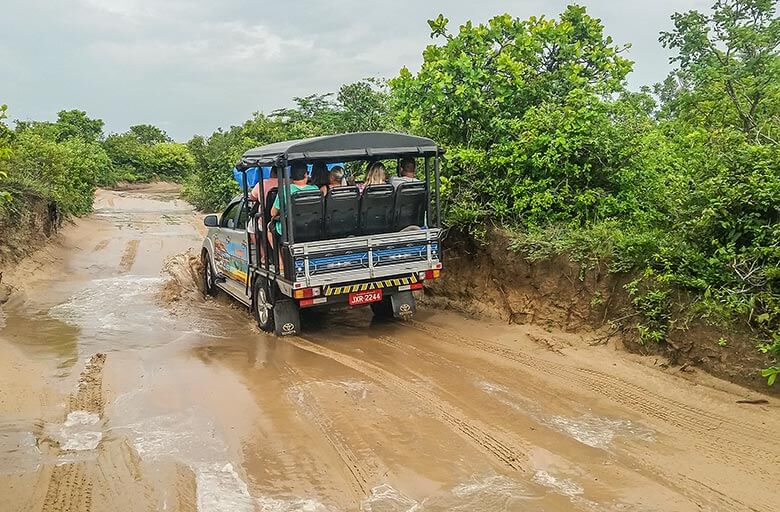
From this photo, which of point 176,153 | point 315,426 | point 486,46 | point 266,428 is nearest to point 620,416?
point 315,426

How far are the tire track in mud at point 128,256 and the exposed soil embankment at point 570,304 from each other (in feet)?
26.8

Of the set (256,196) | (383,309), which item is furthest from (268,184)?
(383,309)

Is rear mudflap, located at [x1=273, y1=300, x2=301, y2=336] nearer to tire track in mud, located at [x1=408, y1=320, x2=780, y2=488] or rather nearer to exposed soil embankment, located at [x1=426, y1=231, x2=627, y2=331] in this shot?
exposed soil embankment, located at [x1=426, y1=231, x2=627, y2=331]

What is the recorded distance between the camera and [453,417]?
5.52 metres

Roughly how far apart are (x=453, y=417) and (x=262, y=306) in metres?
4.10

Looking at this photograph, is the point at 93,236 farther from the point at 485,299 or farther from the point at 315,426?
the point at 315,426

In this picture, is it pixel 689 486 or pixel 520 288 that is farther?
pixel 520 288

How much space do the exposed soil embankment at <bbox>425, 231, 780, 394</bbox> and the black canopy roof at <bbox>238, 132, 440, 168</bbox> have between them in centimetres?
164

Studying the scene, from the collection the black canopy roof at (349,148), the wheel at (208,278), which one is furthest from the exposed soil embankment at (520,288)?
the wheel at (208,278)

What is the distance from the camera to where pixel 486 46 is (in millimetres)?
9836

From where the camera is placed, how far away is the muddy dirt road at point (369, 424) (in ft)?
14.1

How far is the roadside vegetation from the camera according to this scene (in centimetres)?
593

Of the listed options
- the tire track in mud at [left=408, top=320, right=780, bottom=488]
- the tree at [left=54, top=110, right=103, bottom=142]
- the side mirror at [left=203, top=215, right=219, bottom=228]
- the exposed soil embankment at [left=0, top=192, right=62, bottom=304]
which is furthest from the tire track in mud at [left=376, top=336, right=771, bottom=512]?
the tree at [left=54, top=110, right=103, bottom=142]

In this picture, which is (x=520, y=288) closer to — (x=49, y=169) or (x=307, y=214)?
(x=307, y=214)
